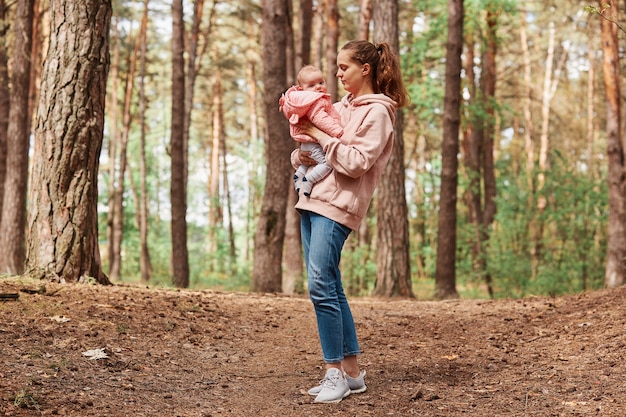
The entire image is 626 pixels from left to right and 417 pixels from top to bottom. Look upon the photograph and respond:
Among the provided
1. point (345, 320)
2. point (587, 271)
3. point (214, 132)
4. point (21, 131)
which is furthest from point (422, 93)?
point (214, 132)

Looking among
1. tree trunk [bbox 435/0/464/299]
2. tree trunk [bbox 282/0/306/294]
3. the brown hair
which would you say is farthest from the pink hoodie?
tree trunk [bbox 282/0/306/294]

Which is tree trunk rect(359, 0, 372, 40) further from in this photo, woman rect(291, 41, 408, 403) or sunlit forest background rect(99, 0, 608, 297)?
Result: woman rect(291, 41, 408, 403)

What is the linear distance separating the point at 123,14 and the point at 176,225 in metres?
12.2

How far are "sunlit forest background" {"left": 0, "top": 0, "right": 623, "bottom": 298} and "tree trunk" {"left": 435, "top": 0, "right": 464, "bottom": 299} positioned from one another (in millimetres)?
1563

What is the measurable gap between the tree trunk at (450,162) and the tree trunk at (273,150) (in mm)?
3181

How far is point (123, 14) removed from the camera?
26.0 meters

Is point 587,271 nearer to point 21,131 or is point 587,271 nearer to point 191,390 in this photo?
point 21,131

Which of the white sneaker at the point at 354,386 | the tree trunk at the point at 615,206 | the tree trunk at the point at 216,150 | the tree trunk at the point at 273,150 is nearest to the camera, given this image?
the white sneaker at the point at 354,386

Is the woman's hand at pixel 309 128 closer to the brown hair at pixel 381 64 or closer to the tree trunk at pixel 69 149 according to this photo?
the brown hair at pixel 381 64

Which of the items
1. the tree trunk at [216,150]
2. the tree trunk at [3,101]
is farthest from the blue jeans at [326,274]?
the tree trunk at [216,150]

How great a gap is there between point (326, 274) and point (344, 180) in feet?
2.03

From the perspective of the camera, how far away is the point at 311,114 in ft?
15.0

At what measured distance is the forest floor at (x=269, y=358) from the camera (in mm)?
4590

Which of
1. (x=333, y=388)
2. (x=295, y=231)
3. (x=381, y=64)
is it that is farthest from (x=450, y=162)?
(x=333, y=388)
